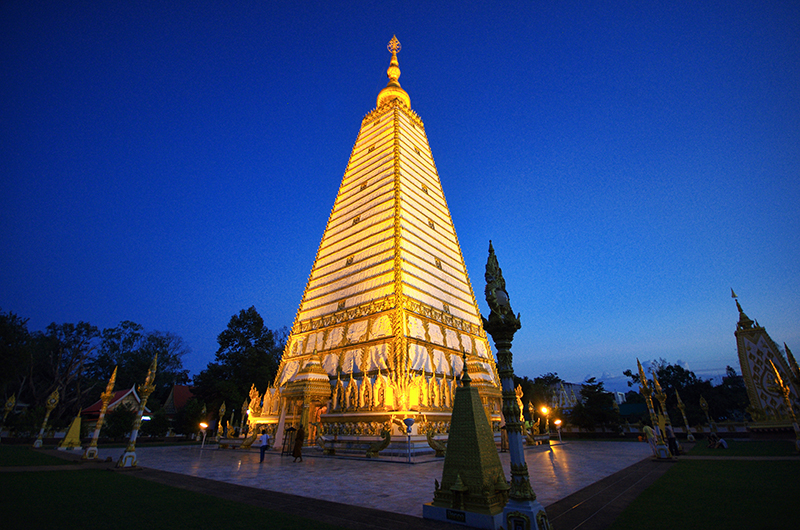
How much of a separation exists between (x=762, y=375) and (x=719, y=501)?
2530cm

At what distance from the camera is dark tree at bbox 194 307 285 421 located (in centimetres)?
3431

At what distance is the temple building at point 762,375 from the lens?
21828 millimetres

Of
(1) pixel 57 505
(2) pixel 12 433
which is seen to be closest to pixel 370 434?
(1) pixel 57 505

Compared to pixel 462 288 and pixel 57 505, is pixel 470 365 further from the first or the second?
pixel 57 505

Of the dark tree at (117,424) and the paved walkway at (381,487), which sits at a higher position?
the dark tree at (117,424)

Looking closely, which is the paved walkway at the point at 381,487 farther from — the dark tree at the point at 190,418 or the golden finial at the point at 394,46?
the golden finial at the point at 394,46

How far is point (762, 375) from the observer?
23188 millimetres

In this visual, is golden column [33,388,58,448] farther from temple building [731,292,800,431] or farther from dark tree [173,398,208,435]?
temple building [731,292,800,431]

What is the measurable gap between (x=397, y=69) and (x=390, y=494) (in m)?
40.1

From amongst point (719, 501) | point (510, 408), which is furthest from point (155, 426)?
point (719, 501)

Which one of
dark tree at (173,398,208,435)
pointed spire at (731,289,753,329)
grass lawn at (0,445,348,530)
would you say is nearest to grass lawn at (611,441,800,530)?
grass lawn at (0,445,348,530)

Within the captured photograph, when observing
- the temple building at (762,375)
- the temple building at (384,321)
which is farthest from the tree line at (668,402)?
the temple building at (384,321)

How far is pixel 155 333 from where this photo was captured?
52938mm

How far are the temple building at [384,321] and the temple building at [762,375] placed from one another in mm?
17072
